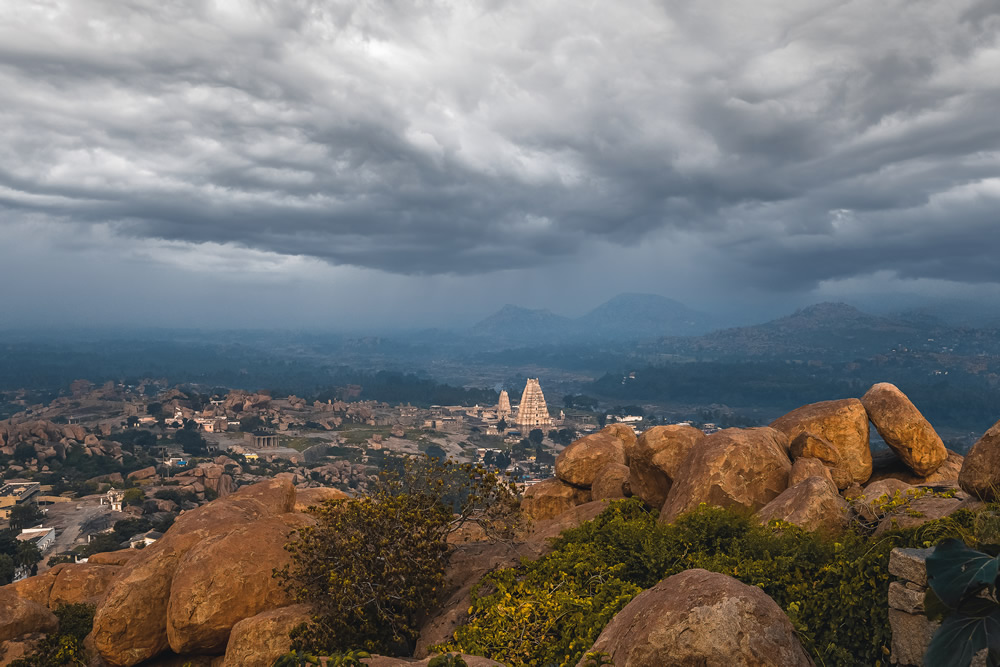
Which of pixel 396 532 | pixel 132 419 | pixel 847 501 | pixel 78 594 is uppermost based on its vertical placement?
pixel 847 501

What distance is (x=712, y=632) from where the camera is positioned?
576cm

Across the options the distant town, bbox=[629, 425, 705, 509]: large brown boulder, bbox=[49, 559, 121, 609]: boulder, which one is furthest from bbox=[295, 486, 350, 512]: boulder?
bbox=[629, 425, 705, 509]: large brown boulder

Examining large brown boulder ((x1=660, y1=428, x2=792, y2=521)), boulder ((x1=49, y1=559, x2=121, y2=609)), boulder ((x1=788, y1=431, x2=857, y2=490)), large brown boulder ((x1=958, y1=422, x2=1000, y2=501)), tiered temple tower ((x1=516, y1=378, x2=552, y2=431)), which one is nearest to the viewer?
large brown boulder ((x1=958, y1=422, x2=1000, y2=501))

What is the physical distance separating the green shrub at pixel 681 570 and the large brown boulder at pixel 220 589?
152 inches

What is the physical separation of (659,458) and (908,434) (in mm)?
5681

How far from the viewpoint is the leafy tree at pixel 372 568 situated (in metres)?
9.52

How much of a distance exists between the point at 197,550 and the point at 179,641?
144cm

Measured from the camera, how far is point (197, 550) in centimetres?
1119

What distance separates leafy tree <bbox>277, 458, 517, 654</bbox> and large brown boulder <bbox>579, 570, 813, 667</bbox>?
4.59m

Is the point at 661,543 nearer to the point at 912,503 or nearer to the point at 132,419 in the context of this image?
the point at 912,503

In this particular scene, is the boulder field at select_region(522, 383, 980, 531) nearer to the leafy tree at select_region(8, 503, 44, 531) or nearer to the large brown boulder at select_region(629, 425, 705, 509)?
the large brown boulder at select_region(629, 425, 705, 509)

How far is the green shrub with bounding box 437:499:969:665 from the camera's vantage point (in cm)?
679

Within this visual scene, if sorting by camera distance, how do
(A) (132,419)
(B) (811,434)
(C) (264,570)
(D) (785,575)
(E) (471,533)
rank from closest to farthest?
(D) (785,575)
(C) (264,570)
(B) (811,434)
(E) (471,533)
(A) (132,419)

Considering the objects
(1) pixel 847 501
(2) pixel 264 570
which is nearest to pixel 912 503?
(1) pixel 847 501
